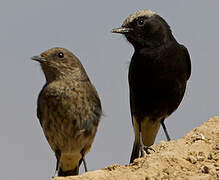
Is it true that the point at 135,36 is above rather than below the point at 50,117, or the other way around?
above

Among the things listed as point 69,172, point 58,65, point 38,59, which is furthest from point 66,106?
point 69,172

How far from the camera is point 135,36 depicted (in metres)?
10.0

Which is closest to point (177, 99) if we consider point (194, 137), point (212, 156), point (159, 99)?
point (159, 99)

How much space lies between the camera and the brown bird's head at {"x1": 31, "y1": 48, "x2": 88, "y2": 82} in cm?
1005

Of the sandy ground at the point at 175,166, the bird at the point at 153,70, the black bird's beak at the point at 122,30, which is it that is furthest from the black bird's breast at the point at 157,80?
the sandy ground at the point at 175,166

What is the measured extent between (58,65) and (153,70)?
63.9 inches

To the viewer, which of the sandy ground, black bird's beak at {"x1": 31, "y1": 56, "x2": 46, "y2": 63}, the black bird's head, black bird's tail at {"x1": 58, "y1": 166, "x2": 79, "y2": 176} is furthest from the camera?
black bird's tail at {"x1": 58, "y1": 166, "x2": 79, "y2": 176}

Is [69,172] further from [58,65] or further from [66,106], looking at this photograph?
[58,65]

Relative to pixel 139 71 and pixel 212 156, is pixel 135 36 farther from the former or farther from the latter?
pixel 212 156

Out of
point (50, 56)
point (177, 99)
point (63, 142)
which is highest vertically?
point (50, 56)

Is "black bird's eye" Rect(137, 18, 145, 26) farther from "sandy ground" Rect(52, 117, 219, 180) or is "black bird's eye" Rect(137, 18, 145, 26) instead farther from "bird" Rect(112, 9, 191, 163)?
"sandy ground" Rect(52, 117, 219, 180)

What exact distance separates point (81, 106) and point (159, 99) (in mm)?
1291

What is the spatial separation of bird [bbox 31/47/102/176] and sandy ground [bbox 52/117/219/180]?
92.2 inches

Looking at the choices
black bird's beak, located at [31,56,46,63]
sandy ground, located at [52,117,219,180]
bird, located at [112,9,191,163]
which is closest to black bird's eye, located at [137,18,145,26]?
bird, located at [112,9,191,163]
